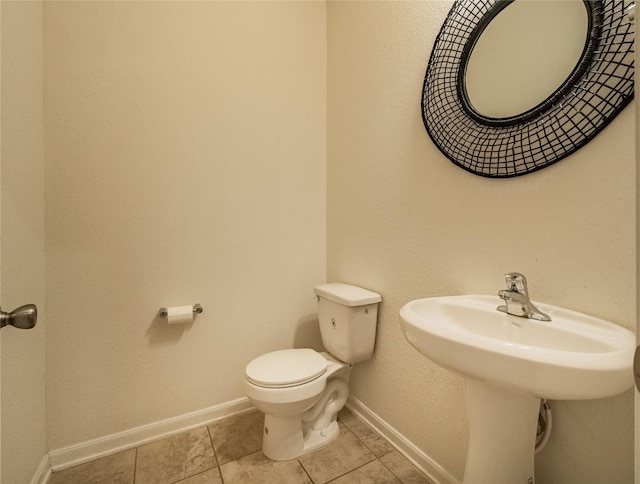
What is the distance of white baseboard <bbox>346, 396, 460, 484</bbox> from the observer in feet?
3.85

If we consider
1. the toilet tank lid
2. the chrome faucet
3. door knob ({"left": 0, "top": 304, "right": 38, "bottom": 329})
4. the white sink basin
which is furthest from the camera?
the toilet tank lid

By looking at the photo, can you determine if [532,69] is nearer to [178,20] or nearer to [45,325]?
[178,20]

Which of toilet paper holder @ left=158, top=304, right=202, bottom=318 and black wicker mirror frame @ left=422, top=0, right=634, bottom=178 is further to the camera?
toilet paper holder @ left=158, top=304, right=202, bottom=318

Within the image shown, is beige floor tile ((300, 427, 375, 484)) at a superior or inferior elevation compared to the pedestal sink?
inferior

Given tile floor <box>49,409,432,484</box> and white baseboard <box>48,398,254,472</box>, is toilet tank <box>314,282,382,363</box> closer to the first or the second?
tile floor <box>49,409,432,484</box>

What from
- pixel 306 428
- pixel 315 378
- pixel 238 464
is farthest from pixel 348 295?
pixel 238 464

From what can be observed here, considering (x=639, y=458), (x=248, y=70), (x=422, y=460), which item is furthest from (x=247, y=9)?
(x=422, y=460)

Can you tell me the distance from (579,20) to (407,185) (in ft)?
2.29

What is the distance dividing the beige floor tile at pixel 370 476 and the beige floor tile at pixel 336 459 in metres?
0.03

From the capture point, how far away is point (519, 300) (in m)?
0.82

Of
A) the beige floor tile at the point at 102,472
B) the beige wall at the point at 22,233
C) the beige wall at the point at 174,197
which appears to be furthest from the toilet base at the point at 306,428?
the beige wall at the point at 22,233

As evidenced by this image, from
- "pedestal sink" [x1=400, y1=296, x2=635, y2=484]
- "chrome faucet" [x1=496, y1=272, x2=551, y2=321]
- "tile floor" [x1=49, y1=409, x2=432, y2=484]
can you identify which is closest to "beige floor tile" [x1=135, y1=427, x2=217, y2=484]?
"tile floor" [x1=49, y1=409, x2=432, y2=484]

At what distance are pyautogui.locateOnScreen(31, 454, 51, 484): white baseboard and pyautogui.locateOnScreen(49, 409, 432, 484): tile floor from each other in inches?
1.3

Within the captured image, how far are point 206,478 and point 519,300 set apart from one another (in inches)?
54.5
